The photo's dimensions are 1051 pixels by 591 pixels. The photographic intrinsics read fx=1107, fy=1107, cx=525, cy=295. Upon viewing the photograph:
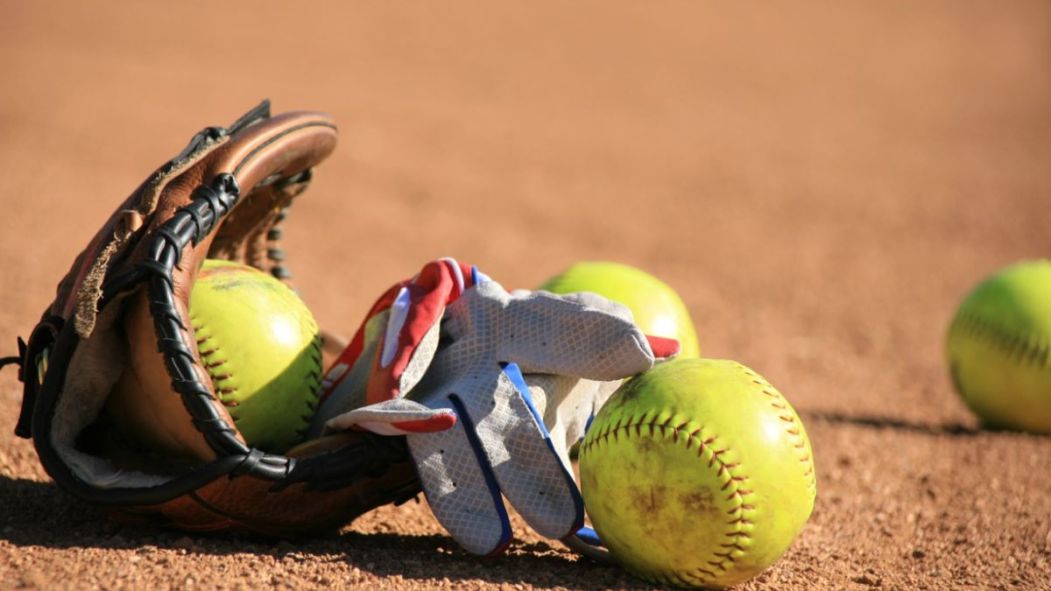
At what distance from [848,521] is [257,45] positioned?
12.3 metres

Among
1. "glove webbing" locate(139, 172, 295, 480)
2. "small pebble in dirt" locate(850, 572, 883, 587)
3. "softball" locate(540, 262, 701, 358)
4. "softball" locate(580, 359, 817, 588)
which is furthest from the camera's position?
"softball" locate(540, 262, 701, 358)

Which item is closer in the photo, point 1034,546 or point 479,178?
point 1034,546

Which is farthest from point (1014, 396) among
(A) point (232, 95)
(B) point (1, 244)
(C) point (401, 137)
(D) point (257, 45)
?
(D) point (257, 45)

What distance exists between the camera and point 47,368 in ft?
9.89

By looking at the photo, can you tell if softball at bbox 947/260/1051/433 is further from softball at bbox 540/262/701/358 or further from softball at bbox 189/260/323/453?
softball at bbox 189/260/323/453

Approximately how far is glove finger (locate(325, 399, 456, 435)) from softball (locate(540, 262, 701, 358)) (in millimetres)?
1136

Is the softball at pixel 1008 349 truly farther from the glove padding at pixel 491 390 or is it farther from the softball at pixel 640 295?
the glove padding at pixel 491 390

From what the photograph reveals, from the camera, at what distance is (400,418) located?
118 inches

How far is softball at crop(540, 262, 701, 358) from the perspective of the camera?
4.00 meters

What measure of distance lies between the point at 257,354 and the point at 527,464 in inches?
33.4

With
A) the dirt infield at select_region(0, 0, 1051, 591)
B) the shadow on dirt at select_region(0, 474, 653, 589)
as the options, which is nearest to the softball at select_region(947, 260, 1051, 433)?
the dirt infield at select_region(0, 0, 1051, 591)

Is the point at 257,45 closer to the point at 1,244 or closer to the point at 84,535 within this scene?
the point at 1,244

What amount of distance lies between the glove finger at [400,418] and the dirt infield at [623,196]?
36cm

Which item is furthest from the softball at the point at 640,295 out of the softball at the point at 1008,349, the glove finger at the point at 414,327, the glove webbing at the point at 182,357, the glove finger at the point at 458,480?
the softball at the point at 1008,349
